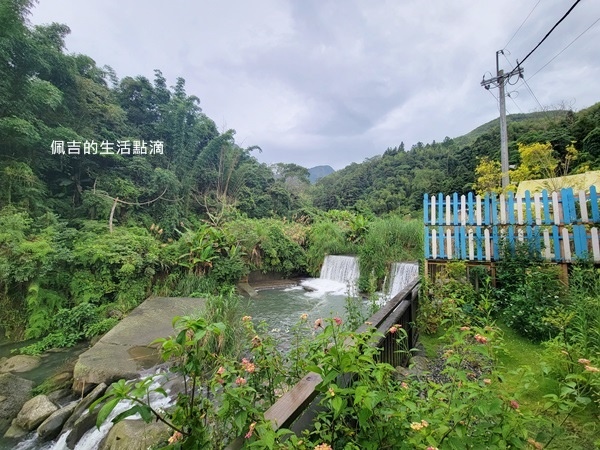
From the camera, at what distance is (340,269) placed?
9016mm

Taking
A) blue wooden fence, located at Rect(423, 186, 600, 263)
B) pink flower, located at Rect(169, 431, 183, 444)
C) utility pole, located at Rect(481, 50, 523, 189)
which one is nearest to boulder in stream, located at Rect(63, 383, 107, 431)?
pink flower, located at Rect(169, 431, 183, 444)

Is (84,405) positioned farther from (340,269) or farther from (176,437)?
(340,269)

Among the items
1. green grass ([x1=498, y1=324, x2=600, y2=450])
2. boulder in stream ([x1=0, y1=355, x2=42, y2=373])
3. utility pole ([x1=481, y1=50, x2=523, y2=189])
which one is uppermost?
utility pole ([x1=481, y1=50, x2=523, y2=189])

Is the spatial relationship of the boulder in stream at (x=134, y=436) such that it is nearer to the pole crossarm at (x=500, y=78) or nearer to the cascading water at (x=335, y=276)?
the cascading water at (x=335, y=276)

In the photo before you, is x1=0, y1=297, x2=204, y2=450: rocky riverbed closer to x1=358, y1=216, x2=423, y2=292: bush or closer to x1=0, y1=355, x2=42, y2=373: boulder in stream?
x1=0, y1=355, x2=42, y2=373: boulder in stream

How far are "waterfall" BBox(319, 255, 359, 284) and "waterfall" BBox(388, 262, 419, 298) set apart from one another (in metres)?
1.21

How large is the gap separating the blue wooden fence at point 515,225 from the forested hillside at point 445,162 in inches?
319

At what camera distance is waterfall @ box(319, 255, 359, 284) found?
8.45 metres

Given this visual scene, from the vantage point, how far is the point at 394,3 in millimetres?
6117

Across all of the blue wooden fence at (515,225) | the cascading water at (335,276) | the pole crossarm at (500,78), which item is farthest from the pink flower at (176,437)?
the pole crossarm at (500,78)

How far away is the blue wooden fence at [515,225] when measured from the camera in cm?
370

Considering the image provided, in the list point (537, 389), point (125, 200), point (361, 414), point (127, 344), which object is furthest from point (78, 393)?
point (125, 200)

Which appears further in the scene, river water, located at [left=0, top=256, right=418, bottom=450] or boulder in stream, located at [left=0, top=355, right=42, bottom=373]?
river water, located at [left=0, top=256, right=418, bottom=450]

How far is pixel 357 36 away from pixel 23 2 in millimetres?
10659
